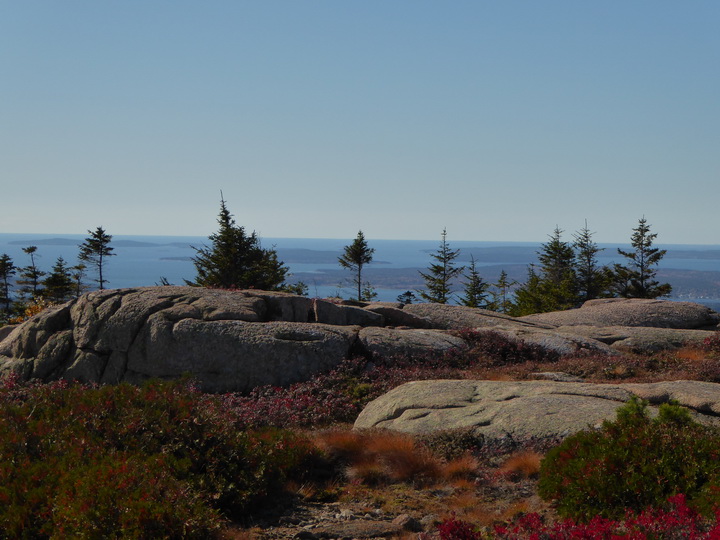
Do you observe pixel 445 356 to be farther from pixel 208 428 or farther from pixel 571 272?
pixel 571 272

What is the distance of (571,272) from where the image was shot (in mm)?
63562

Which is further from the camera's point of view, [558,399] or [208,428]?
[558,399]

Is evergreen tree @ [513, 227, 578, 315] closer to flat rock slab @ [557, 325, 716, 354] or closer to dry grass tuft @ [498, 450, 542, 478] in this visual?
flat rock slab @ [557, 325, 716, 354]

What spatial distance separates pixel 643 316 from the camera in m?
26.6

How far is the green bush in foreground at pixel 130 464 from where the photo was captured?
20.0 feet

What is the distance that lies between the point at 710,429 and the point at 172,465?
7464mm

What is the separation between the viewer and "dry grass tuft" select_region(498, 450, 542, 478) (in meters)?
9.10

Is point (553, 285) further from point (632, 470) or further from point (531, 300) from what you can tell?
point (632, 470)

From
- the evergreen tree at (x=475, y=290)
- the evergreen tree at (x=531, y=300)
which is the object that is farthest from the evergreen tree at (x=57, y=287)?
the evergreen tree at (x=531, y=300)

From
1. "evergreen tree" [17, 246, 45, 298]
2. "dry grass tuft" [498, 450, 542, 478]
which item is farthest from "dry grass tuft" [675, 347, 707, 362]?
"evergreen tree" [17, 246, 45, 298]

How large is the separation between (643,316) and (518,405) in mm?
18097

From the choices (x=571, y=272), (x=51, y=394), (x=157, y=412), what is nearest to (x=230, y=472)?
(x=157, y=412)

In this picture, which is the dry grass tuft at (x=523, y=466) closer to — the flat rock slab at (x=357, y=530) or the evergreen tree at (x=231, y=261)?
the flat rock slab at (x=357, y=530)

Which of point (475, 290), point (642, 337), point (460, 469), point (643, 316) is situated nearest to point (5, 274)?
point (475, 290)
